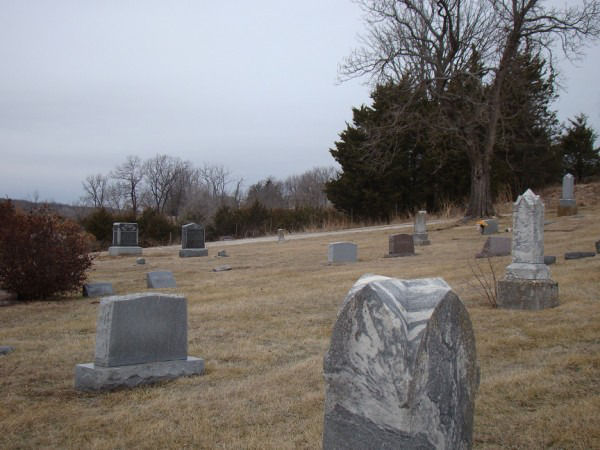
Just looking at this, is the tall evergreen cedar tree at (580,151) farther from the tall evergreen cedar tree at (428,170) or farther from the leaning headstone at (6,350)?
the leaning headstone at (6,350)

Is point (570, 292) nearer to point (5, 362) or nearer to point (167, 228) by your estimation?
point (5, 362)

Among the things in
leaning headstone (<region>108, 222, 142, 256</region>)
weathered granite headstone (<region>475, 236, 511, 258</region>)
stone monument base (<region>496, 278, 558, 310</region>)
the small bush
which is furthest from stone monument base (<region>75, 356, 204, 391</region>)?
leaning headstone (<region>108, 222, 142, 256</region>)

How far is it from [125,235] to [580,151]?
31.5m

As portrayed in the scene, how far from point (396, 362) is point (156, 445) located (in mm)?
2982

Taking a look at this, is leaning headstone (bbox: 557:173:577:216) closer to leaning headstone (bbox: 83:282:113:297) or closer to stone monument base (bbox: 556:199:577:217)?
stone monument base (bbox: 556:199:577:217)

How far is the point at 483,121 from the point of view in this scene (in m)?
27.9

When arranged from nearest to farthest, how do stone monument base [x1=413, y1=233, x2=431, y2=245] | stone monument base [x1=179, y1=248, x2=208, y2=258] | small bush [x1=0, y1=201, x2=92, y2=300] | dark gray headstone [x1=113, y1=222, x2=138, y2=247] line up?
small bush [x1=0, y1=201, x2=92, y2=300]
stone monument base [x1=413, y1=233, x2=431, y2=245]
stone monument base [x1=179, y1=248, x2=208, y2=258]
dark gray headstone [x1=113, y1=222, x2=138, y2=247]

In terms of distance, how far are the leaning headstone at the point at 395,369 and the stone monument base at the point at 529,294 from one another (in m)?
7.05

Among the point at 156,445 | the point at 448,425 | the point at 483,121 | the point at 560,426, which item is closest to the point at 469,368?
the point at 448,425

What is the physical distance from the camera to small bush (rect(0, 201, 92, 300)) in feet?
45.0

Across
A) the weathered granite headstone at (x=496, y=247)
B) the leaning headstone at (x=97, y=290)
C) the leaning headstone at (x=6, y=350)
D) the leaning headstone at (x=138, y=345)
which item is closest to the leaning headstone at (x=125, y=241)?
the leaning headstone at (x=97, y=290)

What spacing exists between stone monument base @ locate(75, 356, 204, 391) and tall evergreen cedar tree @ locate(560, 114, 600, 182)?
40.7 m

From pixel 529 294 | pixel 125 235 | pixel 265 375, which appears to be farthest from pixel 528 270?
pixel 125 235

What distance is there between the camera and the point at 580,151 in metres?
43.2
